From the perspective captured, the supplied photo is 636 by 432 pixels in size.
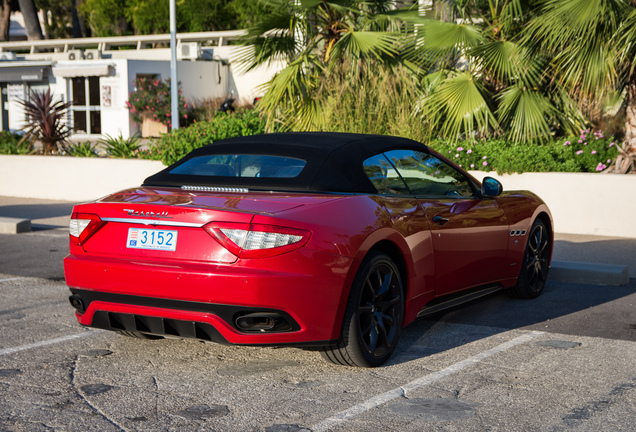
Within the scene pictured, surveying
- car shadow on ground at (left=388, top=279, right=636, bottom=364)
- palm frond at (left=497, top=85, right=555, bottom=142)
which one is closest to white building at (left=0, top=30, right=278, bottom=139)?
palm frond at (left=497, top=85, right=555, bottom=142)

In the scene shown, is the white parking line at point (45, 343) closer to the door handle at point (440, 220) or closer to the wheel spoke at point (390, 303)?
the wheel spoke at point (390, 303)

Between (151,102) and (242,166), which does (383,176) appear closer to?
(242,166)

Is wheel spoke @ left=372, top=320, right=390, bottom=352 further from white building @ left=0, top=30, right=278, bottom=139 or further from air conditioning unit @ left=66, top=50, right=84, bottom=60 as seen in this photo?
air conditioning unit @ left=66, top=50, right=84, bottom=60

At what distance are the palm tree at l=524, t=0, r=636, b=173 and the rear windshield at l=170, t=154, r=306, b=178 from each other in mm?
7013

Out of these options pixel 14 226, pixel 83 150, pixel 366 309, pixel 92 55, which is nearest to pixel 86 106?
pixel 92 55

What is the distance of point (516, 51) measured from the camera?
12.2 m

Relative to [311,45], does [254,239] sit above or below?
below

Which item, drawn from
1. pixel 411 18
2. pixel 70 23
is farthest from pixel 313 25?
pixel 70 23

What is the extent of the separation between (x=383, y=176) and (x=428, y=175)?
0.62 meters

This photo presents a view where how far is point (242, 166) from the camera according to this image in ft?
18.0

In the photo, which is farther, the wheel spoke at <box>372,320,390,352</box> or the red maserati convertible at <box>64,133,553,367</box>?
the wheel spoke at <box>372,320,390,352</box>

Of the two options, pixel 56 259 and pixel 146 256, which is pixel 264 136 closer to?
pixel 146 256

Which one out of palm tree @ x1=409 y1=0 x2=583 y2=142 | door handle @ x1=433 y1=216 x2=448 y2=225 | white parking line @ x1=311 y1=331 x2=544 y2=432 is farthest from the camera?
palm tree @ x1=409 y1=0 x2=583 y2=142

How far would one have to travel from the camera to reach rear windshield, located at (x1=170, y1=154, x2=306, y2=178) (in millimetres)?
5289
